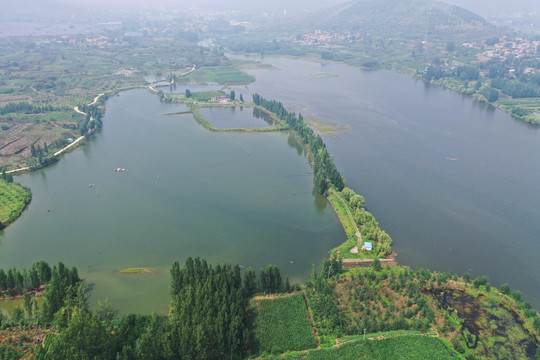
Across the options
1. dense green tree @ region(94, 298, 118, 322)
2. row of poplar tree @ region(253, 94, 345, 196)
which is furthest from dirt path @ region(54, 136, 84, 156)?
dense green tree @ region(94, 298, 118, 322)

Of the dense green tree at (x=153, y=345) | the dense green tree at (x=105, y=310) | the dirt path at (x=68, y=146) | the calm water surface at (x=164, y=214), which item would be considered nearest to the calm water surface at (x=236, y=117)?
the calm water surface at (x=164, y=214)

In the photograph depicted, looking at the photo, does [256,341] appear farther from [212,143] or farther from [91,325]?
[212,143]

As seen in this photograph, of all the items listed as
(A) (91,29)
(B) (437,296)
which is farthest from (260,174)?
(A) (91,29)

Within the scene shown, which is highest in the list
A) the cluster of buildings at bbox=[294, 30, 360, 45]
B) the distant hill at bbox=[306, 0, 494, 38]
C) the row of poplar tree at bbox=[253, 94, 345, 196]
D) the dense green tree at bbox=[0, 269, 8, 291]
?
the distant hill at bbox=[306, 0, 494, 38]

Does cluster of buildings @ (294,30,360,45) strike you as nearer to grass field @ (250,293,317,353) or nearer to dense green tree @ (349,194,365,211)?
dense green tree @ (349,194,365,211)

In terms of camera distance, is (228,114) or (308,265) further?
(228,114)

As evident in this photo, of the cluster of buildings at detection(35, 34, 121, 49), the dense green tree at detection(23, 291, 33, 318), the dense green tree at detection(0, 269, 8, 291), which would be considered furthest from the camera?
the cluster of buildings at detection(35, 34, 121, 49)
